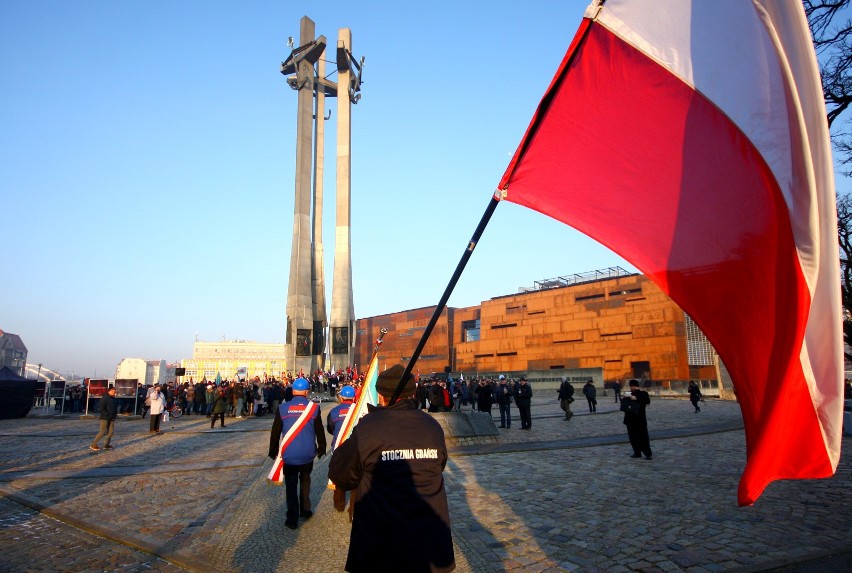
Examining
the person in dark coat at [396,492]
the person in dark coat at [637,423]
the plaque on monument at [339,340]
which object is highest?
the plaque on monument at [339,340]

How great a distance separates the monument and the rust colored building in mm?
11824

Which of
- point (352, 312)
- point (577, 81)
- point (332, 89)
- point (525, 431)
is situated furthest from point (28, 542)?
point (332, 89)

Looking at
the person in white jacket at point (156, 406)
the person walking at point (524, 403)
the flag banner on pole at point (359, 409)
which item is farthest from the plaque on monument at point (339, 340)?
the flag banner on pole at point (359, 409)

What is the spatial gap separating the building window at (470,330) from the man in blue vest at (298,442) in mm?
58586

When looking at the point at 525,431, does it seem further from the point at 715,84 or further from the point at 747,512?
the point at 715,84

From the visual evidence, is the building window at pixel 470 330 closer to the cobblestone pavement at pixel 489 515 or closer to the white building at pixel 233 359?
the cobblestone pavement at pixel 489 515

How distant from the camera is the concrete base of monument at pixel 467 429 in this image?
38.4 ft

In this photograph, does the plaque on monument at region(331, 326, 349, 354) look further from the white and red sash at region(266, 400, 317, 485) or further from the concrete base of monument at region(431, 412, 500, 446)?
the white and red sash at region(266, 400, 317, 485)

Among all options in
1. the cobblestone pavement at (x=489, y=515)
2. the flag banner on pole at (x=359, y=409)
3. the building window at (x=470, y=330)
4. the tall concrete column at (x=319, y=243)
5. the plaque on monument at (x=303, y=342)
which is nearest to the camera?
the cobblestone pavement at (x=489, y=515)

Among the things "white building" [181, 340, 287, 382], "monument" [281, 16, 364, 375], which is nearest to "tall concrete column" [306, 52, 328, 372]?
"monument" [281, 16, 364, 375]

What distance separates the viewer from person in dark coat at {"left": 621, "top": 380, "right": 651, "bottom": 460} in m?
9.21

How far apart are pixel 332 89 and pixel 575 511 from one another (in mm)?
48077

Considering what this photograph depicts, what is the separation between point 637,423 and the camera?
9.29 meters

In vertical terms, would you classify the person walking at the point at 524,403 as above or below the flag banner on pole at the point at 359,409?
below
